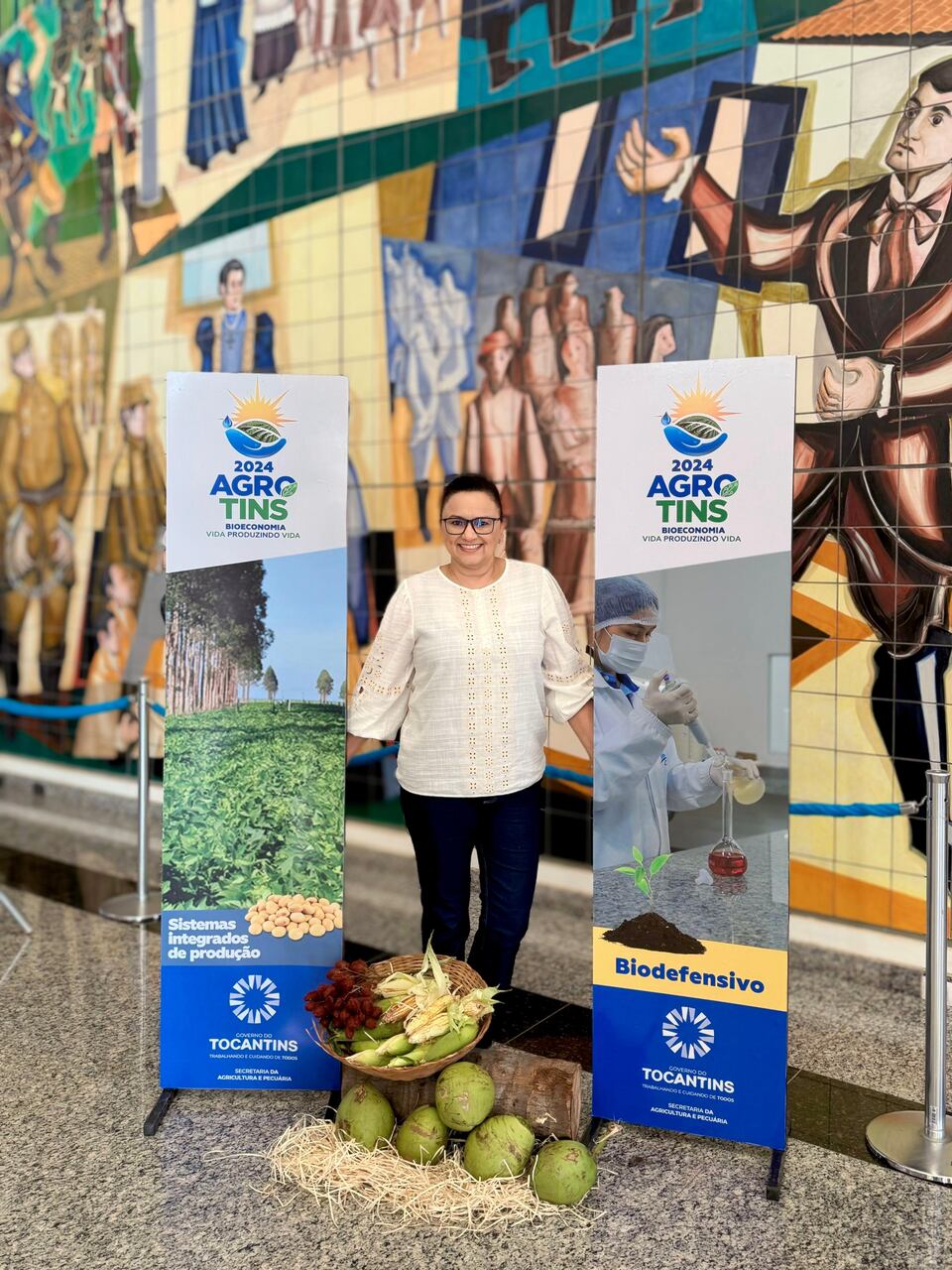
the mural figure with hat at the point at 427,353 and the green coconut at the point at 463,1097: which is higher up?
the mural figure with hat at the point at 427,353

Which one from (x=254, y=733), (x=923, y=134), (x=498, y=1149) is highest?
(x=923, y=134)

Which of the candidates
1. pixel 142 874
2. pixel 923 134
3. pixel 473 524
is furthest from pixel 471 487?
pixel 142 874

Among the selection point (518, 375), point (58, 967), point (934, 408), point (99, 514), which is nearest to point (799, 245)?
point (934, 408)

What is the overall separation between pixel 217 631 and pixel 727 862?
1.43 m

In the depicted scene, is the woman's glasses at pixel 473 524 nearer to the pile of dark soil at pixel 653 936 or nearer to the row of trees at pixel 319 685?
the row of trees at pixel 319 685

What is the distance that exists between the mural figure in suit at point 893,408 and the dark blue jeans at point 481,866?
1560 mm

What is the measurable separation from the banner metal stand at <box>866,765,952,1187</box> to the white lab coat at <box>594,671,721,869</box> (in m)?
0.59

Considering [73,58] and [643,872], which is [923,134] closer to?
[643,872]

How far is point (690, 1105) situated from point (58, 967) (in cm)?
240

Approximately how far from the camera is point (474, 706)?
3.05m

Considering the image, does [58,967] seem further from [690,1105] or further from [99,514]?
[99,514]

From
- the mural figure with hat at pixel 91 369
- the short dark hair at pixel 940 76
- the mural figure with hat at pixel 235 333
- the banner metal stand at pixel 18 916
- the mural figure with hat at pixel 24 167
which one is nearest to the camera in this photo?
the short dark hair at pixel 940 76

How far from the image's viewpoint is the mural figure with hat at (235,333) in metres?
5.84

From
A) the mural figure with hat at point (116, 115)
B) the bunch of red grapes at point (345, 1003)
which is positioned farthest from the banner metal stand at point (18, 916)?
the mural figure with hat at point (116, 115)
